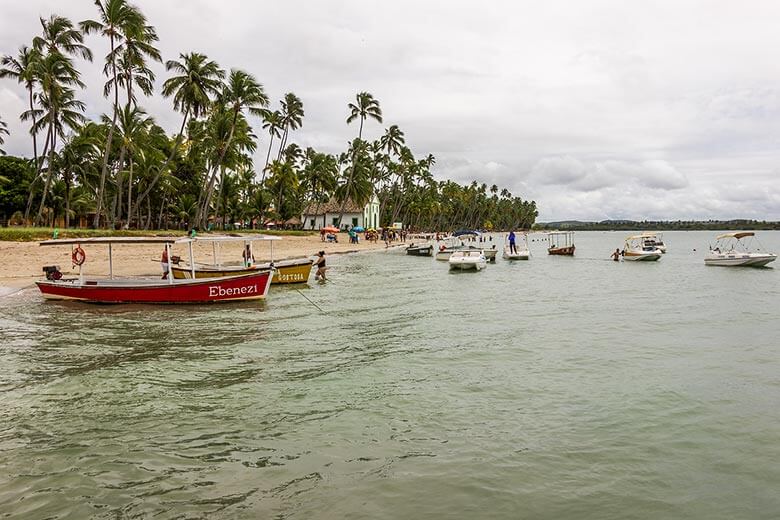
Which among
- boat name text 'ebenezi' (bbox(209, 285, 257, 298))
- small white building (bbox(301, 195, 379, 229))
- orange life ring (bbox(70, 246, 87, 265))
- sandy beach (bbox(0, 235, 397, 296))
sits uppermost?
small white building (bbox(301, 195, 379, 229))

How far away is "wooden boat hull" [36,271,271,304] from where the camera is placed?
17844 millimetres

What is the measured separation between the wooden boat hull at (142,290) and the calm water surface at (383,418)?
71.9 inches

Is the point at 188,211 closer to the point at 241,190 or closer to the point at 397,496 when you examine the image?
the point at 241,190

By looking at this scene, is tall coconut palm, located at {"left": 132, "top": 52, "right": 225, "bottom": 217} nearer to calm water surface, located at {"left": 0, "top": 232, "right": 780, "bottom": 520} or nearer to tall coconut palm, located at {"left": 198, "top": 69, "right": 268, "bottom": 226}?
tall coconut palm, located at {"left": 198, "top": 69, "right": 268, "bottom": 226}

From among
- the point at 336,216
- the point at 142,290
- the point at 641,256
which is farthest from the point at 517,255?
the point at 336,216

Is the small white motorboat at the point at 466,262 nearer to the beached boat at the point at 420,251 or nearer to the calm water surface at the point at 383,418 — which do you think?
the beached boat at the point at 420,251

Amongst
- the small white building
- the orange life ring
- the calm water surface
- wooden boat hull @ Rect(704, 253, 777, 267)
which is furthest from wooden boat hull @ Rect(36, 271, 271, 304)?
the small white building

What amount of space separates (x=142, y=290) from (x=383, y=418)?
1328cm

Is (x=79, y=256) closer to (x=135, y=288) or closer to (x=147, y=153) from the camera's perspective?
(x=135, y=288)

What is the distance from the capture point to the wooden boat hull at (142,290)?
703 inches

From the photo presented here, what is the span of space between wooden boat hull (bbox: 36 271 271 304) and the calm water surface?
5.99 ft

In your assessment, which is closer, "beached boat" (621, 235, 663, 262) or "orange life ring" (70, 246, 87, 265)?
"orange life ring" (70, 246, 87, 265)

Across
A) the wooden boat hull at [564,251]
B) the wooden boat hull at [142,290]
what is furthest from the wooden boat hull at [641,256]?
the wooden boat hull at [142,290]

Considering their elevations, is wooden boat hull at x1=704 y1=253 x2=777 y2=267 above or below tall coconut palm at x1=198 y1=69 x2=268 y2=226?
below
